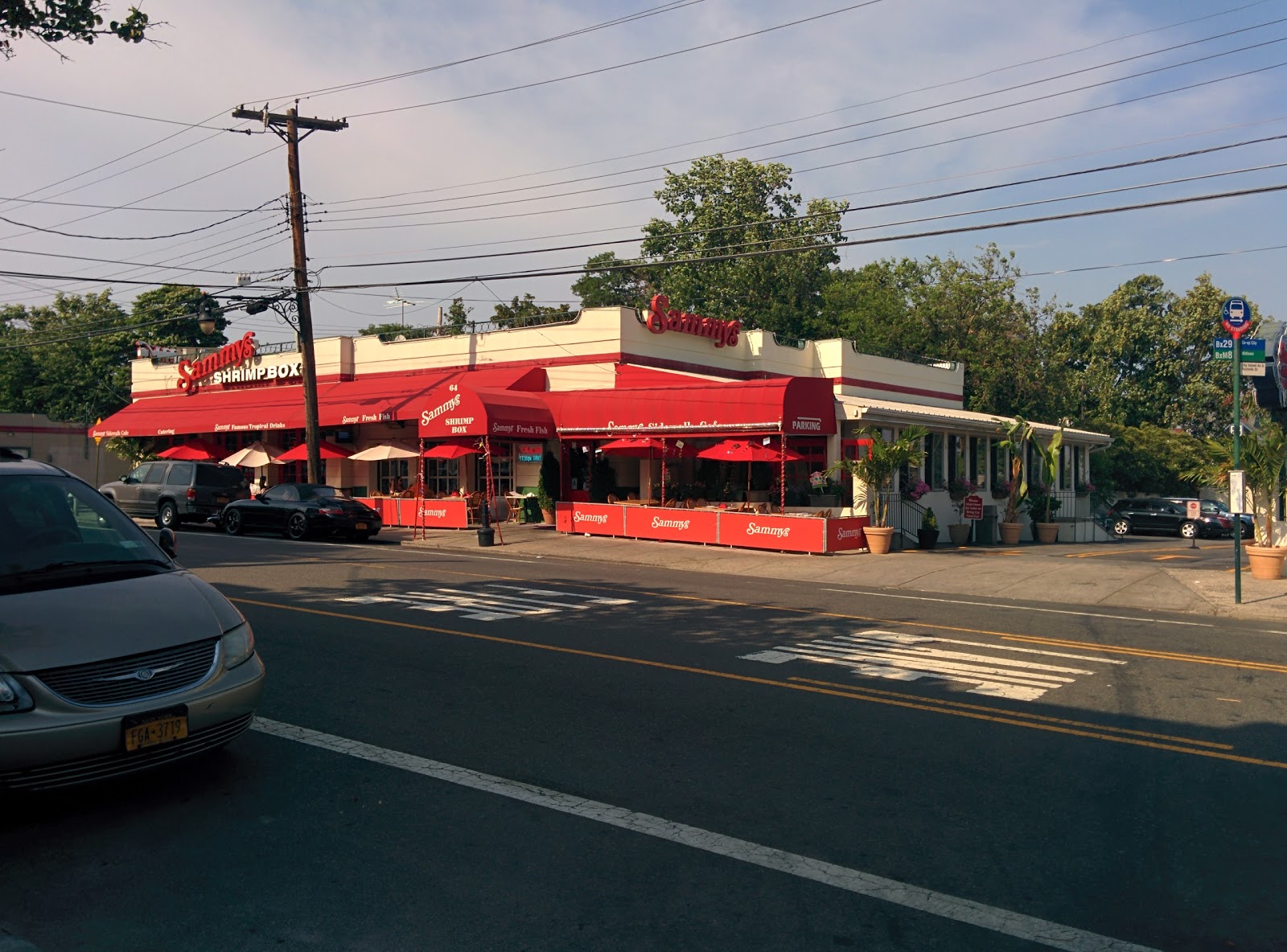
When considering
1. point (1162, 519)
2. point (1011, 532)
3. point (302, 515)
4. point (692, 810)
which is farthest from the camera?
point (1162, 519)

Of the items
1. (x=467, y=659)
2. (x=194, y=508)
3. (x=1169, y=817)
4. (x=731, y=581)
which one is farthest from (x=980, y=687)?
(x=194, y=508)

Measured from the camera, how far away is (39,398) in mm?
62344

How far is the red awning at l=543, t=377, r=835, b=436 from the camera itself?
23923 mm

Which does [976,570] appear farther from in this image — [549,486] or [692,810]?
[692,810]

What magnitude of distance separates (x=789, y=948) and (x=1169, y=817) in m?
2.75

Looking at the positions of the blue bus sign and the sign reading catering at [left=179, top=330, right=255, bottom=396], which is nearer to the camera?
the blue bus sign

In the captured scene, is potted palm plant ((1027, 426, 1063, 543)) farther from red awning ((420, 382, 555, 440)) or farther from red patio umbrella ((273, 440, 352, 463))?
red patio umbrella ((273, 440, 352, 463))

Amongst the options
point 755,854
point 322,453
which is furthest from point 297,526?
point 755,854

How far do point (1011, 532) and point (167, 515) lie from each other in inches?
910

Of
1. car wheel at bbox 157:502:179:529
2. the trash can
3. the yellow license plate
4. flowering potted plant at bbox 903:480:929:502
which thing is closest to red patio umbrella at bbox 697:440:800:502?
flowering potted plant at bbox 903:480:929:502

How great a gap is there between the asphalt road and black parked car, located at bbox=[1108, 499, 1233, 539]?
31.6 meters

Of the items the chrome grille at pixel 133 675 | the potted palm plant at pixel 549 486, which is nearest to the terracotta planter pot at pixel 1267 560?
the chrome grille at pixel 133 675

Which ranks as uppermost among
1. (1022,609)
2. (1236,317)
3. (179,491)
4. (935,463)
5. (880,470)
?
(1236,317)

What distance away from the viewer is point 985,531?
3011 cm
